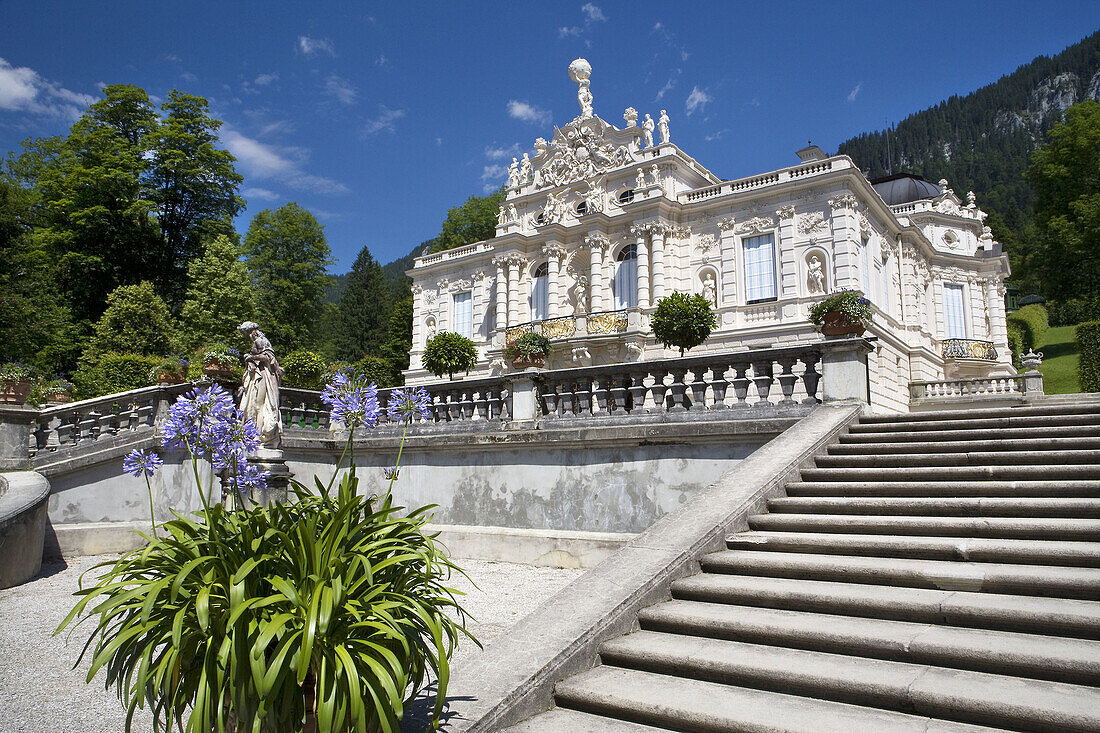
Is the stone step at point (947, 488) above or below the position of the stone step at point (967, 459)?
below

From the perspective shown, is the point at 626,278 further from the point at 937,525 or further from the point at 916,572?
the point at 916,572

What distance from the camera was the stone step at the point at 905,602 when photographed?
397 cm

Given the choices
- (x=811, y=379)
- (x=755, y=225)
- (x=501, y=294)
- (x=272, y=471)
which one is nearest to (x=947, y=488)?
(x=811, y=379)

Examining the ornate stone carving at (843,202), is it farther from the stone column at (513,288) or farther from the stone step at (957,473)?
the stone step at (957,473)

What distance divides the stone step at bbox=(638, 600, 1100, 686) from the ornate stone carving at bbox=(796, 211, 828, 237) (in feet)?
74.1

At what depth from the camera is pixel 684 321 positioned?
20.2m

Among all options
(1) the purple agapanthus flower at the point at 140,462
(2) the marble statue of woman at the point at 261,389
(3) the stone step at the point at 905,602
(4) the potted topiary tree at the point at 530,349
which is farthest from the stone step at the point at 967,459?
(4) the potted topiary tree at the point at 530,349

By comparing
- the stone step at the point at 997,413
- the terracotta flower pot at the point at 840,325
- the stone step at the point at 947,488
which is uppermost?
the terracotta flower pot at the point at 840,325

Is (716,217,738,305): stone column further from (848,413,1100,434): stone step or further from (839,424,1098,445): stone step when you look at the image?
(839,424,1098,445): stone step

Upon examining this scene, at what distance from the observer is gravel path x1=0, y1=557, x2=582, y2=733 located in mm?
4652

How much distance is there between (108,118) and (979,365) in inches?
1765

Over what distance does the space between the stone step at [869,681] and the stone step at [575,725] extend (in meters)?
0.55

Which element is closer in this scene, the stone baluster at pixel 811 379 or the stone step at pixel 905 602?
the stone step at pixel 905 602

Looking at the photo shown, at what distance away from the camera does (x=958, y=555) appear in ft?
16.3
